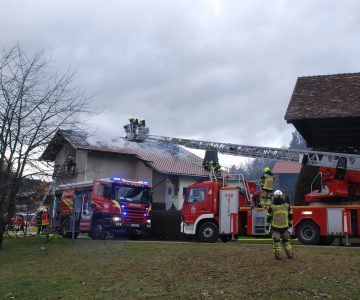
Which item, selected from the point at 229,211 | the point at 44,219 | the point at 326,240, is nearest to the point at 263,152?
the point at 229,211

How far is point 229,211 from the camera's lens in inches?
658

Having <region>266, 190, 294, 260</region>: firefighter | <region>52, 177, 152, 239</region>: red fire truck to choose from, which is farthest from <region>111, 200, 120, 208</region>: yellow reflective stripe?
<region>266, 190, 294, 260</region>: firefighter

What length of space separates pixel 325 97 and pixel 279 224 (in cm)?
954

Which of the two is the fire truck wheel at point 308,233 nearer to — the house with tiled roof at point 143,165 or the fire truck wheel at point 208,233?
the fire truck wheel at point 208,233

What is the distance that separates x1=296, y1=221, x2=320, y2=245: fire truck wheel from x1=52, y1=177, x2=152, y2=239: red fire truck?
7630 millimetres

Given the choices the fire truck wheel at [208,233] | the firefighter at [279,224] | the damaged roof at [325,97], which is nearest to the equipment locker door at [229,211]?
the fire truck wheel at [208,233]

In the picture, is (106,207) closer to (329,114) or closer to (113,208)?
(113,208)

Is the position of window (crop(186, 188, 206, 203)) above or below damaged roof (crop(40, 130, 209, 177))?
below

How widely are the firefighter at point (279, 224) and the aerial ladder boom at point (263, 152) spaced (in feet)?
16.6

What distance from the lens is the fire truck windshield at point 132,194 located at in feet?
65.5

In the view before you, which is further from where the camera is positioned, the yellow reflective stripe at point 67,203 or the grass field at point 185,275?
the yellow reflective stripe at point 67,203

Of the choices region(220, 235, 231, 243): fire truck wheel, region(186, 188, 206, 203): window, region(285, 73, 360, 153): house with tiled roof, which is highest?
region(285, 73, 360, 153): house with tiled roof

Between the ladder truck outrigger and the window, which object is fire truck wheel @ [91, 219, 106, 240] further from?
the window

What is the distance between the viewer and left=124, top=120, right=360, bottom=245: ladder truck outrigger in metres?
14.6
